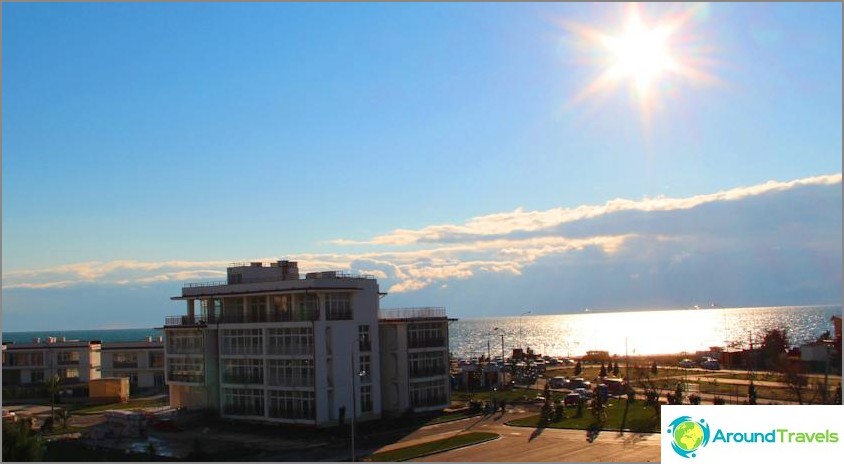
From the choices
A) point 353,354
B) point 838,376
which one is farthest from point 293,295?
point 838,376

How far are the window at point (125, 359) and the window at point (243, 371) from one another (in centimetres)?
3782

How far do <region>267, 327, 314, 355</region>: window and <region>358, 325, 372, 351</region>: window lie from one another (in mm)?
4111

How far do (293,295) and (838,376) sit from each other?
49.4 metres

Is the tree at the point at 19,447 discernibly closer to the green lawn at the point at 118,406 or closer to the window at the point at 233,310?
the window at the point at 233,310

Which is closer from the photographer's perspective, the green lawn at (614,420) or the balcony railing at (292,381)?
the green lawn at (614,420)

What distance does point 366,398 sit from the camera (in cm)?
5878

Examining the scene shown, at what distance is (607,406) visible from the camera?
63438mm

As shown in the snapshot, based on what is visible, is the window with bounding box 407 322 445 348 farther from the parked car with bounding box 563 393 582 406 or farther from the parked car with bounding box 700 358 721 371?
the parked car with bounding box 700 358 721 371

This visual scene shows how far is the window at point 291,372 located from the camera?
5562cm

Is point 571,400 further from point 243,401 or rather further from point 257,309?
point 257,309

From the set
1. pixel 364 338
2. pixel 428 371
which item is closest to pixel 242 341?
pixel 364 338

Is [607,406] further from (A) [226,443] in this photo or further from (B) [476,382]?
(A) [226,443]

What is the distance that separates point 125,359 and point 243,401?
4090 centimetres

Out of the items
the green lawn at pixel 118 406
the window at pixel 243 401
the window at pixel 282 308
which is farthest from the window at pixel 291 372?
the green lawn at pixel 118 406
